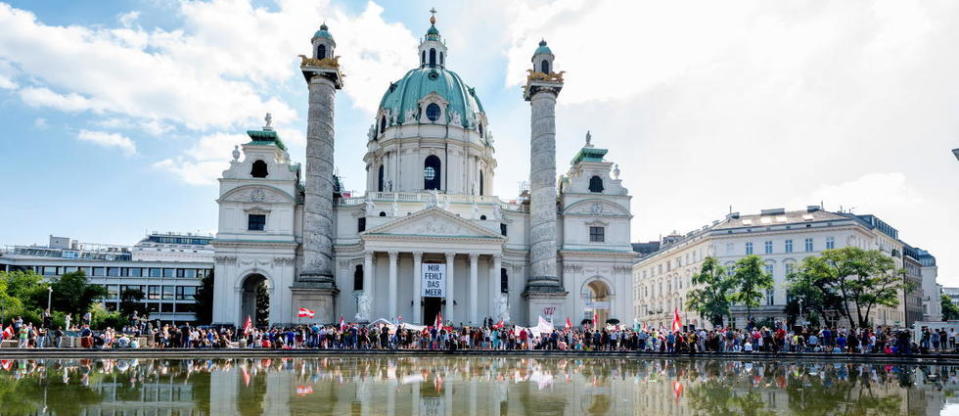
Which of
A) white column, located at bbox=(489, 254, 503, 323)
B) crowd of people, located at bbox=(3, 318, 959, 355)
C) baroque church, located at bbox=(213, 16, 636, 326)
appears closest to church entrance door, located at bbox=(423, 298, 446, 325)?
baroque church, located at bbox=(213, 16, 636, 326)

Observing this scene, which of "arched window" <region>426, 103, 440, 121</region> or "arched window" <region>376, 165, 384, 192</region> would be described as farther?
"arched window" <region>376, 165, 384, 192</region>

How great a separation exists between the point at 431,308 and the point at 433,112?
1706 cm

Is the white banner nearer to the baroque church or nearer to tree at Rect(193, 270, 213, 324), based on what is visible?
the baroque church

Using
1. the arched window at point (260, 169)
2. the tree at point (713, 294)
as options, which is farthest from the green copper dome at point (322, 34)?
the tree at point (713, 294)

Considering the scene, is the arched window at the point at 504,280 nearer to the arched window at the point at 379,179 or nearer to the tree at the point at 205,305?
the arched window at the point at 379,179

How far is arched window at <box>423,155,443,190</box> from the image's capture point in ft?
205

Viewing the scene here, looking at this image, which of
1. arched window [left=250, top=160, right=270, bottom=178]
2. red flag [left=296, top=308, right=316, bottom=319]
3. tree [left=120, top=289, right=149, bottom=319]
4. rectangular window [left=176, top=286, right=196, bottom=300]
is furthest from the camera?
rectangular window [left=176, top=286, right=196, bottom=300]

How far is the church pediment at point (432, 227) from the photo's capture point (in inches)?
2037

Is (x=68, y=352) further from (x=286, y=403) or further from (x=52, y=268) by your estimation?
(x=52, y=268)

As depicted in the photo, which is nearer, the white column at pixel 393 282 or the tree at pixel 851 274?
the white column at pixel 393 282

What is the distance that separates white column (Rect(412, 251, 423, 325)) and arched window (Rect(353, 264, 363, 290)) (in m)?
4.13

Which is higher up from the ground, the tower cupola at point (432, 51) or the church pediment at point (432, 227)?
the tower cupola at point (432, 51)

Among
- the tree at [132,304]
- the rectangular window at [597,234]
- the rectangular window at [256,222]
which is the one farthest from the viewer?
the tree at [132,304]

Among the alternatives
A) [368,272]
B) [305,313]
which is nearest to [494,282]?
[368,272]
